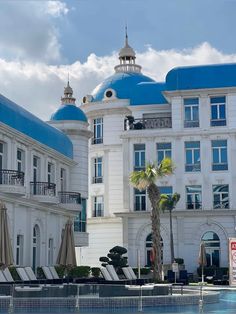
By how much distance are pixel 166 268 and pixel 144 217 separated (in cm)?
433

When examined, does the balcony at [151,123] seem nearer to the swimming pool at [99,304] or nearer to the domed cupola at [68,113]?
the domed cupola at [68,113]

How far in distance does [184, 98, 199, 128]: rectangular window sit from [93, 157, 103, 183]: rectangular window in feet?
29.4

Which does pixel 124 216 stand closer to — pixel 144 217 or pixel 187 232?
pixel 144 217

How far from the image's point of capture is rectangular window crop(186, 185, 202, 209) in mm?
46281

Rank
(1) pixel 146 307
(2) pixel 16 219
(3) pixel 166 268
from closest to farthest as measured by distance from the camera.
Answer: (1) pixel 146 307 → (2) pixel 16 219 → (3) pixel 166 268

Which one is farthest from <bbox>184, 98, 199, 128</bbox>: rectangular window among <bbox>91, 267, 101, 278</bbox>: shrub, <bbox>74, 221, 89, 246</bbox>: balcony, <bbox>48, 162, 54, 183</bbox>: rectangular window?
<bbox>91, 267, 101, 278</bbox>: shrub

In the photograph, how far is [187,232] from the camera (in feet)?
151

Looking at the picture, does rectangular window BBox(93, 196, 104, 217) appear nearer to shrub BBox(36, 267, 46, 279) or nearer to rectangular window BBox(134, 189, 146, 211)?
rectangular window BBox(134, 189, 146, 211)

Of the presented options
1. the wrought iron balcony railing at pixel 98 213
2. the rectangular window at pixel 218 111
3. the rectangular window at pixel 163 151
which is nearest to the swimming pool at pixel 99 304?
the rectangular window at pixel 163 151

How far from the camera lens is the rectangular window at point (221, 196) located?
4600cm

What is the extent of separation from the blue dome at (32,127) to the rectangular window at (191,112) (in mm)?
11724

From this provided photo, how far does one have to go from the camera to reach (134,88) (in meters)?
53.0

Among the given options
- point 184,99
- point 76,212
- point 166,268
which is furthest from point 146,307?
point 184,99

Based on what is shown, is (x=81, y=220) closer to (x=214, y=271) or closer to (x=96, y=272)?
(x=96, y=272)
